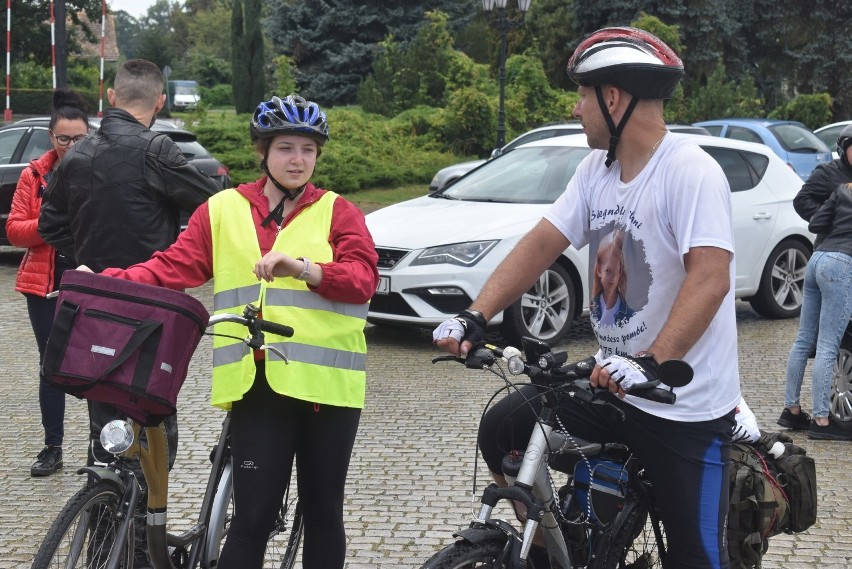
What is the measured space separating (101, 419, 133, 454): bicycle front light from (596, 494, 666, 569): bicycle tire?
145 cm

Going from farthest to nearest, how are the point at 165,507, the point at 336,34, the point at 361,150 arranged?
the point at 336,34 < the point at 361,150 < the point at 165,507

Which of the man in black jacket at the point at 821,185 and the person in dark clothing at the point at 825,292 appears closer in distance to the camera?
the person in dark clothing at the point at 825,292

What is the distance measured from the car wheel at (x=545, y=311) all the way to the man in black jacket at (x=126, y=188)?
486 centimetres

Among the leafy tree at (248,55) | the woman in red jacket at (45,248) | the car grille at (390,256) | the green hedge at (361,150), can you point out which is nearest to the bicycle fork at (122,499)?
the woman in red jacket at (45,248)

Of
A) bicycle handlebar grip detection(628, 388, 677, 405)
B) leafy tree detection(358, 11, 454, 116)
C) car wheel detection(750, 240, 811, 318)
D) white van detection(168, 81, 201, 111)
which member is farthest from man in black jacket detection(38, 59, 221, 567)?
white van detection(168, 81, 201, 111)

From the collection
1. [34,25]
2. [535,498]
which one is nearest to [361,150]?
[535,498]

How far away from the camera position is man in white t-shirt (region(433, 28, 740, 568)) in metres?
3.08

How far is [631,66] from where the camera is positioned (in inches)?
124

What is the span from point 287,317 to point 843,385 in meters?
4.71

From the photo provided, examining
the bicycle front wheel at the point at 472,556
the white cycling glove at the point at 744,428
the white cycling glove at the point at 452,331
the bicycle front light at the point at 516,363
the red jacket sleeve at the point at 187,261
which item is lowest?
the bicycle front wheel at the point at 472,556

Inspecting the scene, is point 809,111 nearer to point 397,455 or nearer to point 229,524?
point 397,455

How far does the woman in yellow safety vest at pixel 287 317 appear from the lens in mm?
3512

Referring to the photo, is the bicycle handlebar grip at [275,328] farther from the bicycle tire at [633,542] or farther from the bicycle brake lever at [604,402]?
the bicycle tire at [633,542]

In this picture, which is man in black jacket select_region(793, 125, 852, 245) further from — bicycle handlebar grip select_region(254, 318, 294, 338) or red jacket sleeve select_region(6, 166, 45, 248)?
bicycle handlebar grip select_region(254, 318, 294, 338)
